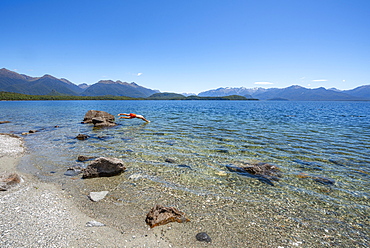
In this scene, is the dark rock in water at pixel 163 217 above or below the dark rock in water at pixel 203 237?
above

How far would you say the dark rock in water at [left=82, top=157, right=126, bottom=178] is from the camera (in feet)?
35.4

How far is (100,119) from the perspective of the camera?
32469 mm

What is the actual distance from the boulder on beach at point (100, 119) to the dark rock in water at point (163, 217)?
27.5 metres

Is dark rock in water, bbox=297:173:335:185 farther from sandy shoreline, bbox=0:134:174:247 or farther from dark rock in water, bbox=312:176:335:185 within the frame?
sandy shoreline, bbox=0:134:174:247

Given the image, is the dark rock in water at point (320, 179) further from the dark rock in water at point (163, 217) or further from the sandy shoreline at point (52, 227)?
the sandy shoreline at point (52, 227)

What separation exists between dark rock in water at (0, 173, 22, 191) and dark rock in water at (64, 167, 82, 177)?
84.8 inches

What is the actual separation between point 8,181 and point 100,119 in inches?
959

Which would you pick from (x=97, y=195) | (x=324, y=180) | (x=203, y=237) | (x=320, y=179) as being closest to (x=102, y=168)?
(x=97, y=195)

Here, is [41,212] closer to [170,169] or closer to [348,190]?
[170,169]

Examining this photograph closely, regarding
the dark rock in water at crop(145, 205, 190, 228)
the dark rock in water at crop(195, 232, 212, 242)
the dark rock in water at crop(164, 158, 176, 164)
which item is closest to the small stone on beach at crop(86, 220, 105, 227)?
the dark rock in water at crop(145, 205, 190, 228)

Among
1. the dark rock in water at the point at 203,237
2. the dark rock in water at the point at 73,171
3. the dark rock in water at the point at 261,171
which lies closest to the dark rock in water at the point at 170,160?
the dark rock in water at the point at 261,171

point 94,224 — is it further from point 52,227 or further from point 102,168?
point 102,168

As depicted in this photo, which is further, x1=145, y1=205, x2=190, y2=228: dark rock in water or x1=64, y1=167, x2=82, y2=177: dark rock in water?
x1=64, y1=167, x2=82, y2=177: dark rock in water

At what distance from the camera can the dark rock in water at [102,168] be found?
10.8 m
